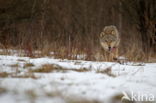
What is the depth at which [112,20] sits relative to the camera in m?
11.5

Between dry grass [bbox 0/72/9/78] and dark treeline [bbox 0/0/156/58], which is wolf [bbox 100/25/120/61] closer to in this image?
dark treeline [bbox 0/0/156/58]

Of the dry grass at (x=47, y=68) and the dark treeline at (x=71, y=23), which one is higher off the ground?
the dark treeline at (x=71, y=23)

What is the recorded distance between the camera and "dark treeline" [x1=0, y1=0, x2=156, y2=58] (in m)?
6.41

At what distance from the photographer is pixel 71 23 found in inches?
401

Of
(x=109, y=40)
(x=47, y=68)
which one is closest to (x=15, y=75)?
(x=47, y=68)

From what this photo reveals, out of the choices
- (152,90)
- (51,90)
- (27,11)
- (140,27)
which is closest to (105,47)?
(140,27)

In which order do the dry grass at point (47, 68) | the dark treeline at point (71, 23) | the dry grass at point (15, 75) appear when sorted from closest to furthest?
the dry grass at point (15, 75) < the dry grass at point (47, 68) < the dark treeline at point (71, 23)

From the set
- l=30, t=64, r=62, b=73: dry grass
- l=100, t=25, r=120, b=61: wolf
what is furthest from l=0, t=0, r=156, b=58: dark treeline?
l=30, t=64, r=62, b=73: dry grass

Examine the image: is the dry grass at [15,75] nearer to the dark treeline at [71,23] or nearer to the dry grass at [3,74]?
A: the dry grass at [3,74]

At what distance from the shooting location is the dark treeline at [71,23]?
6414 mm

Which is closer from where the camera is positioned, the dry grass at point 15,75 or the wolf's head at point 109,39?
the dry grass at point 15,75

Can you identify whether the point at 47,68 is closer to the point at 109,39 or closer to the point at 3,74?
the point at 3,74

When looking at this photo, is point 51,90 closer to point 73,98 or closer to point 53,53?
point 73,98

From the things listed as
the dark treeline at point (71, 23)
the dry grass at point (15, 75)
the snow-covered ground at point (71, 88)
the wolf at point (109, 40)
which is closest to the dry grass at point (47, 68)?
the snow-covered ground at point (71, 88)
